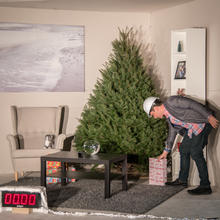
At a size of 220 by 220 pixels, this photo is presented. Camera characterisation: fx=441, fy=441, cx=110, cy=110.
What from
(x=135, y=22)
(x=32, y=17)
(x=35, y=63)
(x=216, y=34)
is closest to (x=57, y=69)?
(x=35, y=63)

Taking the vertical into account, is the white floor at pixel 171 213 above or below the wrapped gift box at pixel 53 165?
below

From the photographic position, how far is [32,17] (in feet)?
21.0

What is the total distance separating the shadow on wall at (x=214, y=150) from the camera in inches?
207

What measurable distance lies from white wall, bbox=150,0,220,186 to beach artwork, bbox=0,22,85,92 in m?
1.23

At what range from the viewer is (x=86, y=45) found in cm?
661

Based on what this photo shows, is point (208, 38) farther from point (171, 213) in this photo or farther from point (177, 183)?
point (171, 213)

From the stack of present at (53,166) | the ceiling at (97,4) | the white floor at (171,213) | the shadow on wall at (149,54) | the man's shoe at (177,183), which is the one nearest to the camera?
the white floor at (171,213)

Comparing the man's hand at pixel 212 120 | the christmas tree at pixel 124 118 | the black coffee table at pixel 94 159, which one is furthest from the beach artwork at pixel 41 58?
the man's hand at pixel 212 120

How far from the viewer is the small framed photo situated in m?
5.62

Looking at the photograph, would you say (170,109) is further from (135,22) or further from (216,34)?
(135,22)

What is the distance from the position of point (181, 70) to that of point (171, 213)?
7.17 feet

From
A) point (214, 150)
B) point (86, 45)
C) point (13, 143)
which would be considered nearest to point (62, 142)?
point (13, 143)

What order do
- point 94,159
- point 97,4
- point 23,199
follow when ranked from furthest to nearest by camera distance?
point 97,4, point 94,159, point 23,199

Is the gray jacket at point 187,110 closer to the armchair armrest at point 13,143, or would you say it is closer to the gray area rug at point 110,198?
the gray area rug at point 110,198
